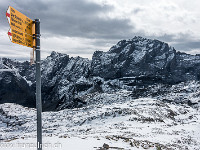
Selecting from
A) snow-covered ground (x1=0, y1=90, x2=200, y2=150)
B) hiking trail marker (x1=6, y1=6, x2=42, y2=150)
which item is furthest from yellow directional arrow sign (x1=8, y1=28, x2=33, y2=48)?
snow-covered ground (x1=0, y1=90, x2=200, y2=150)

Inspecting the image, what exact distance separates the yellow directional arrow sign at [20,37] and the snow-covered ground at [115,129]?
8.25 m

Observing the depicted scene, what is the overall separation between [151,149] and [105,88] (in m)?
185

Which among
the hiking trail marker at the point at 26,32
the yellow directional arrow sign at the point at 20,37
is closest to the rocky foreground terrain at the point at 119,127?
the hiking trail marker at the point at 26,32

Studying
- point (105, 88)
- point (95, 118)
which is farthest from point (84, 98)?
point (95, 118)

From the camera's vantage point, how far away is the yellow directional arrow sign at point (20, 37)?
4868mm

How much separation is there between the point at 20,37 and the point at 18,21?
49cm

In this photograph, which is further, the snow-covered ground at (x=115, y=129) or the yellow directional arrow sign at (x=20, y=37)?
the snow-covered ground at (x=115, y=129)

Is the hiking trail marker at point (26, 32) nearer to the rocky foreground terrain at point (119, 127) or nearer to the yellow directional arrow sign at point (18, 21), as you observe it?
the yellow directional arrow sign at point (18, 21)

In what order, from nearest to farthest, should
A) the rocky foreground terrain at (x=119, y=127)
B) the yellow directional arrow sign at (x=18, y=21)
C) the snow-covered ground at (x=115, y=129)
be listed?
the yellow directional arrow sign at (x=18, y=21) < the snow-covered ground at (x=115, y=129) < the rocky foreground terrain at (x=119, y=127)

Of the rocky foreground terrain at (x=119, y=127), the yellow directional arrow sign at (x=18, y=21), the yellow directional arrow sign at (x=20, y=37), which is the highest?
the yellow directional arrow sign at (x=18, y=21)

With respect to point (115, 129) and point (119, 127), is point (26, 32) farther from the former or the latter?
point (119, 127)

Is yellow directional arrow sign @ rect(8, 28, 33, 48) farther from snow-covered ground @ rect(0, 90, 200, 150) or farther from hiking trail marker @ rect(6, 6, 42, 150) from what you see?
snow-covered ground @ rect(0, 90, 200, 150)

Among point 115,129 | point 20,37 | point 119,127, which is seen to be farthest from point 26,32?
point 119,127

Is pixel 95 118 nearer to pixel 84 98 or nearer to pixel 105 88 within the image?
pixel 84 98
